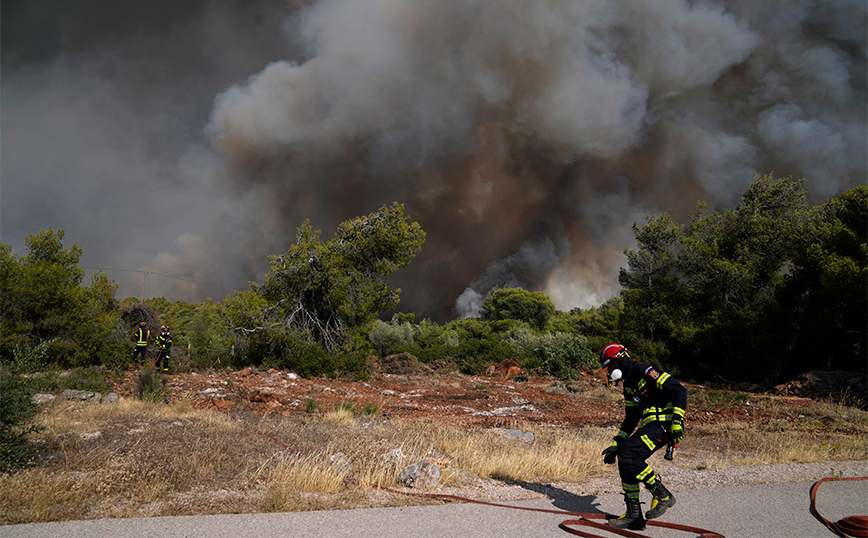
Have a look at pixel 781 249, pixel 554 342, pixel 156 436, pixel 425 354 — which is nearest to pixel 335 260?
pixel 425 354

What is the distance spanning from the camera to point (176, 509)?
15.2 feet

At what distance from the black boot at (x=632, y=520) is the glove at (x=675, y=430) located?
707 millimetres

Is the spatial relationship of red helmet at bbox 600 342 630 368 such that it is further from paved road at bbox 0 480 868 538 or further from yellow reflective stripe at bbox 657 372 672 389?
paved road at bbox 0 480 868 538

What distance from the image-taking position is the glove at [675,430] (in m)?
4.59

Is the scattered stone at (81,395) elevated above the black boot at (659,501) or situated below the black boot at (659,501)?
below

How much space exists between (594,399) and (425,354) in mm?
14132

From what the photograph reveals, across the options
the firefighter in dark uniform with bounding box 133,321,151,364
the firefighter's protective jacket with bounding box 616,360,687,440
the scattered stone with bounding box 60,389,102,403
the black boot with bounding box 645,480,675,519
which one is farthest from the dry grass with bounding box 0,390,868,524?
the firefighter in dark uniform with bounding box 133,321,151,364

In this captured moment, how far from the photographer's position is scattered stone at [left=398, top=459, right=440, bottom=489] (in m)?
5.70

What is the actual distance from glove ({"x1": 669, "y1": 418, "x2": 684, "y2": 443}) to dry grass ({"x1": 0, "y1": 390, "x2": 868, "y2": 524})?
2.33 meters

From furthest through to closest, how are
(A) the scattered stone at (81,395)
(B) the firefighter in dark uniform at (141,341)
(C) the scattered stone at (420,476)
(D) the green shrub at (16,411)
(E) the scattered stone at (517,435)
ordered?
(B) the firefighter in dark uniform at (141,341) < (A) the scattered stone at (81,395) < (E) the scattered stone at (517,435) < (C) the scattered stone at (420,476) < (D) the green shrub at (16,411)

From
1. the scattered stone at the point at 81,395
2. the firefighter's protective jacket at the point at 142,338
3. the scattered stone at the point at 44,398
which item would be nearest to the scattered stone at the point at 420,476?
the scattered stone at the point at 44,398

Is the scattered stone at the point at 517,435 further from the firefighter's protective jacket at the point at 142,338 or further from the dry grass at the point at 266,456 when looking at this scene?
the firefighter's protective jacket at the point at 142,338

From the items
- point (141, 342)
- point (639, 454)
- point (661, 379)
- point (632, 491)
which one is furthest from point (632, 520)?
point (141, 342)

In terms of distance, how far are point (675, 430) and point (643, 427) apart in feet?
0.98
